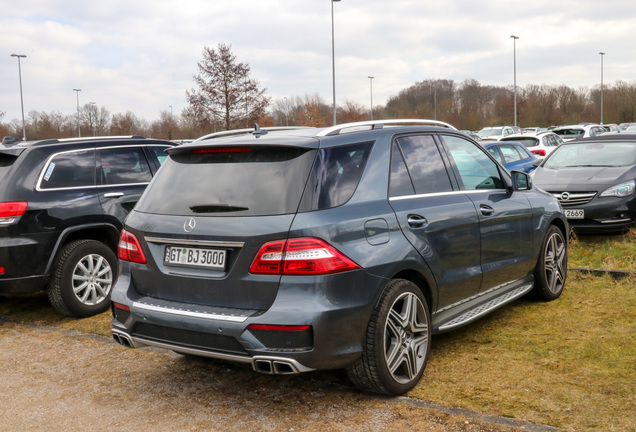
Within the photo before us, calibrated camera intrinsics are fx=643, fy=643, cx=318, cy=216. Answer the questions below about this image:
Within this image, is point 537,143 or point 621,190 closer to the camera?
point 621,190

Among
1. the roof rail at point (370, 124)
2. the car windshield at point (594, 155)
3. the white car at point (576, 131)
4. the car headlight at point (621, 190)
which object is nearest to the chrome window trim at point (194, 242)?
the roof rail at point (370, 124)

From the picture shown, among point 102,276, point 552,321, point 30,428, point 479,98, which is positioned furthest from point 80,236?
point 479,98

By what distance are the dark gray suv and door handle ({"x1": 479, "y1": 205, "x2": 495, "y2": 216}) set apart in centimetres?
29

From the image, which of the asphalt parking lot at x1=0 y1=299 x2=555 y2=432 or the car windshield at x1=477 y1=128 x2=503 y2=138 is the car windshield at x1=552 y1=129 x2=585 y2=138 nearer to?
the car windshield at x1=477 y1=128 x2=503 y2=138

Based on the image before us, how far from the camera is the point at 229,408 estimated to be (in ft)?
13.4

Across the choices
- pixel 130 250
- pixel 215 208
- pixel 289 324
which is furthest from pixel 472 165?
pixel 130 250

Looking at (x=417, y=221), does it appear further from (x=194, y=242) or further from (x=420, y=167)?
(x=194, y=242)

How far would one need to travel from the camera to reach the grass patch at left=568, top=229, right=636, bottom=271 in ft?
25.4

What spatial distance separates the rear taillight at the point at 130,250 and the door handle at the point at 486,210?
2.60 meters

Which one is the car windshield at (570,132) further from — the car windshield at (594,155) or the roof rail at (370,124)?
the roof rail at (370,124)

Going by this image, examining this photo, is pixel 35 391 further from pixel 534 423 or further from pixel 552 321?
pixel 552 321

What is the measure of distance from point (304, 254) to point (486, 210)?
210 cm

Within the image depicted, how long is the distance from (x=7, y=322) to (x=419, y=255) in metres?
4.66

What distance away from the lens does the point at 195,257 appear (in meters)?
3.87
